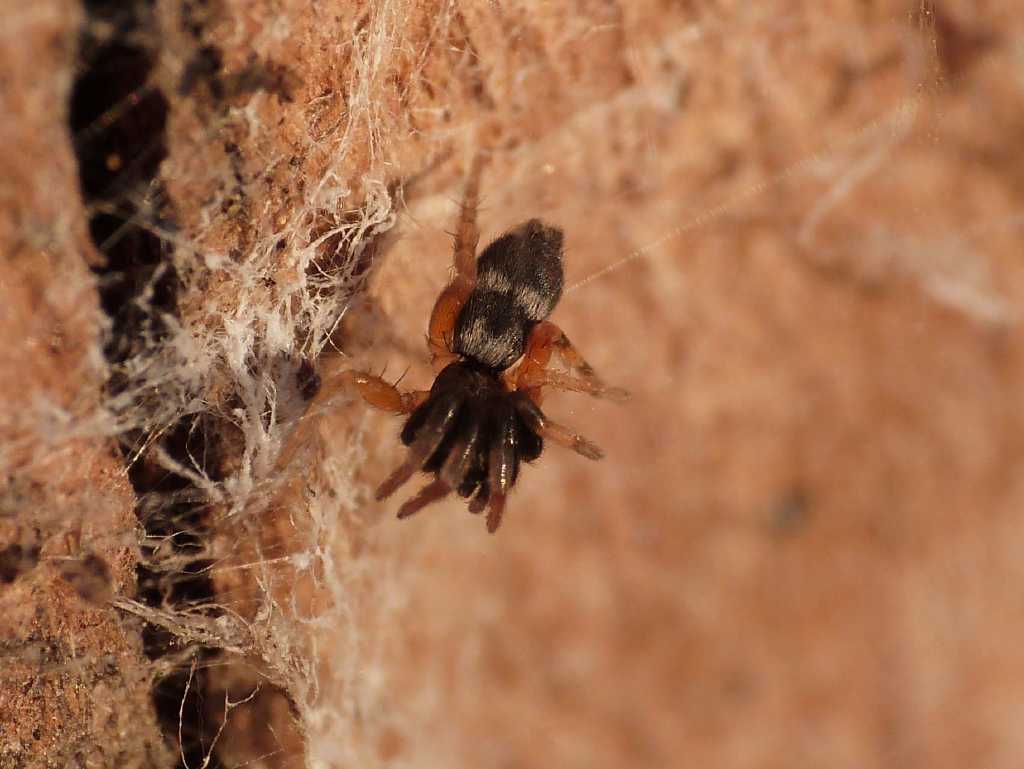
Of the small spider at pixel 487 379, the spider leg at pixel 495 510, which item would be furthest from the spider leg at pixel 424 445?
the spider leg at pixel 495 510

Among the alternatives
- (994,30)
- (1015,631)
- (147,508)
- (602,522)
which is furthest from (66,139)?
(1015,631)

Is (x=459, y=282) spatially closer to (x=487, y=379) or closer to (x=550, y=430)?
(x=487, y=379)

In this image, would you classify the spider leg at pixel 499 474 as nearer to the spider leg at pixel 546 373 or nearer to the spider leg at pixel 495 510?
the spider leg at pixel 495 510

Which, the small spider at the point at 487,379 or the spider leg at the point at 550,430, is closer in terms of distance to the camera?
the small spider at the point at 487,379

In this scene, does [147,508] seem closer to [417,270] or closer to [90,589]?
[90,589]

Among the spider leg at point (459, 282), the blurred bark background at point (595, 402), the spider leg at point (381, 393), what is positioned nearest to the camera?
the blurred bark background at point (595, 402)

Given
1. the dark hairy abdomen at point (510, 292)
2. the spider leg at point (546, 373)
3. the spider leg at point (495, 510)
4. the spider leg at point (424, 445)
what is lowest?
the spider leg at point (495, 510)

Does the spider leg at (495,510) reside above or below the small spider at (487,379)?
below
